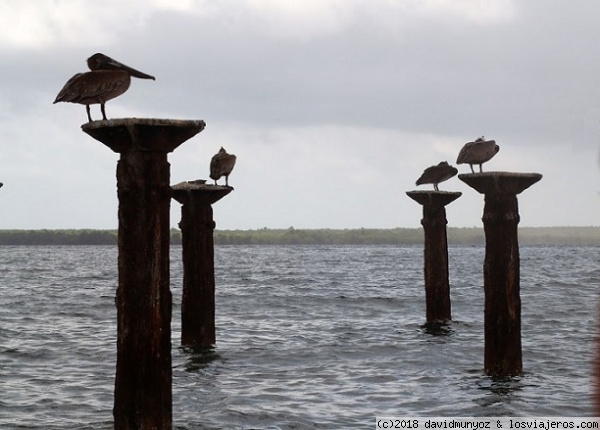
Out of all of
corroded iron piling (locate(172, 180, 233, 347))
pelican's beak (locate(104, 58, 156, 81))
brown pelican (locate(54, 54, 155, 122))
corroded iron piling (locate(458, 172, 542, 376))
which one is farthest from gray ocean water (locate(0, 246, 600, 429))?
pelican's beak (locate(104, 58, 156, 81))

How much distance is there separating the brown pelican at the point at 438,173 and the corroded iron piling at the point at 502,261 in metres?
6.61

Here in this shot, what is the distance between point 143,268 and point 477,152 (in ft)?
25.1

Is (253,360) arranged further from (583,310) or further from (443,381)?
(583,310)

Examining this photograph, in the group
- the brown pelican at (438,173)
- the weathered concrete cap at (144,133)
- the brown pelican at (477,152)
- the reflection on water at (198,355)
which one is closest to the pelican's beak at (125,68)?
the weathered concrete cap at (144,133)

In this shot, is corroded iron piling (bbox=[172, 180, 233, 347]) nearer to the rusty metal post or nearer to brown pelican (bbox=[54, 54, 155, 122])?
brown pelican (bbox=[54, 54, 155, 122])

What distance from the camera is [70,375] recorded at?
1259 cm

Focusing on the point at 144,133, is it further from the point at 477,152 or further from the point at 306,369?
the point at 477,152

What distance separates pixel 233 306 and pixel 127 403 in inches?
719

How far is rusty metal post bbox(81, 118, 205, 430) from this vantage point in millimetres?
6730

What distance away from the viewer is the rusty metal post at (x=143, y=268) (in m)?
6.73

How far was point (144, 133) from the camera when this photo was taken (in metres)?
6.80

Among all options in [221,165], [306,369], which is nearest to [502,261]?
[306,369]

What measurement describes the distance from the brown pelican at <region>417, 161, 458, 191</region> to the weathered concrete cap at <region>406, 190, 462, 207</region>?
1.62 m

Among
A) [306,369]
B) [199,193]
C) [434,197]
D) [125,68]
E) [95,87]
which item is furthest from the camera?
[434,197]
